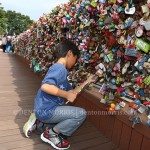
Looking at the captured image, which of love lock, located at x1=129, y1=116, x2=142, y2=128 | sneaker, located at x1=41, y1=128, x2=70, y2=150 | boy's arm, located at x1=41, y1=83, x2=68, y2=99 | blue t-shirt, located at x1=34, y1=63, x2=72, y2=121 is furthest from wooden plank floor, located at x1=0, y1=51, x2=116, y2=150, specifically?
boy's arm, located at x1=41, y1=83, x2=68, y2=99

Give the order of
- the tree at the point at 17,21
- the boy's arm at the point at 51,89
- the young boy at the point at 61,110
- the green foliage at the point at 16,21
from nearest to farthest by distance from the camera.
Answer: the boy's arm at the point at 51,89, the young boy at the point at 61,110, the green foliage at the point at 16,21, the tree at the point at 17,21

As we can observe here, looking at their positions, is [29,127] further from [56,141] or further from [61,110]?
[61,110]

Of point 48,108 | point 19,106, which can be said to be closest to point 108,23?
point 48,108

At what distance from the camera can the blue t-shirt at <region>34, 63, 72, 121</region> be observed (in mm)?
3398

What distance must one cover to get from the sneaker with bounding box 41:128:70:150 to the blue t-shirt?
10.3 inches

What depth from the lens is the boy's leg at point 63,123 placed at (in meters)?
A: 3.56

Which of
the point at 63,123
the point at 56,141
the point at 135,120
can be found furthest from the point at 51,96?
the point at 135,120

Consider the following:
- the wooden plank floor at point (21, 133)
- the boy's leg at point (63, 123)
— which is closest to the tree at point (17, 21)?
the wooden plank floor at point (21, 133)

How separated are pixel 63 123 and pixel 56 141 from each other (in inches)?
10.3

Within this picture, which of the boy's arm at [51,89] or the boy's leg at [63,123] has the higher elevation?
the boy's arm at [51,89]

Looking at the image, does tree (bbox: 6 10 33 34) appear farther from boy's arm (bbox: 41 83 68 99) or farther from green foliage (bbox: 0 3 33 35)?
boy's arm (bbox: 41 83 68 99)

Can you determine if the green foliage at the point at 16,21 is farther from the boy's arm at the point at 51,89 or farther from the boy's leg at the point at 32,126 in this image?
the boy's arm at the point at 51,89

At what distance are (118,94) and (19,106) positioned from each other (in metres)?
2.53

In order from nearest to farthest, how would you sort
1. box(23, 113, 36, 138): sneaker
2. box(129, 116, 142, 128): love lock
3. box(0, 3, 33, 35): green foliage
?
box(129, 116, 142, 128): love lock < box(23, 113, 36, 138): sneaker < box(0, 3, 33, 35): green foliage
